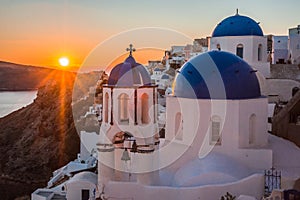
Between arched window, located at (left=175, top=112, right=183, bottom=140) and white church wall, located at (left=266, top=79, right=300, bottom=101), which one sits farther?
white church wall, located at (left=266, top=79, right=300, bottom=101)

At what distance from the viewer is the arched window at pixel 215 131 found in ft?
41.3

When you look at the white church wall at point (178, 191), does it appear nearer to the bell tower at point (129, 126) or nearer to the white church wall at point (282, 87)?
the bell tower at point (129, 126)

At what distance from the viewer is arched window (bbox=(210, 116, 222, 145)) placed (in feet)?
41.3

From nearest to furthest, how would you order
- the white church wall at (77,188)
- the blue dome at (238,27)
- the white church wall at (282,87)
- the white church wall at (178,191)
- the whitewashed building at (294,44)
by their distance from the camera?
the white church wall at (178,191) < the white church wall at (77,188) < the blue dome at (238,27) < the white church wall at (282,87) < the whitewashed building at (294,44)

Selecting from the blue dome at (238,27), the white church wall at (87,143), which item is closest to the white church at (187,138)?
the blue dome at (238,27)

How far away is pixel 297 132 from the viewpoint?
14.7 metres

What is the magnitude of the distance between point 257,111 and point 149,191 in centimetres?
418

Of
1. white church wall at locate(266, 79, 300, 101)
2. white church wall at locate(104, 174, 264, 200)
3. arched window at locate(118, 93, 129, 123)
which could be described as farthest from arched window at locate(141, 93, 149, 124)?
white church wall at locate(266, 79, 300, 101)


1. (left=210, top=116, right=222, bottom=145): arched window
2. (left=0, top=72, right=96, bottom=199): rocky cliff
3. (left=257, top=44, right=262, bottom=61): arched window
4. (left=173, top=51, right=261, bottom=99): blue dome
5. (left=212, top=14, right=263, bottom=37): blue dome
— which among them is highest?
(left=212, top=14, right=263, bottom=37): blue dome

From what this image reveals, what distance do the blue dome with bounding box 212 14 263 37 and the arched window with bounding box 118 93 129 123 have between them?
8.89m

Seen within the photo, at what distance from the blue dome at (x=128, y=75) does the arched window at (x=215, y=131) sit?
7.50 ft

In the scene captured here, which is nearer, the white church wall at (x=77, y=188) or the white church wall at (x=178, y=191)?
the white church wall at (x=178, y=191)

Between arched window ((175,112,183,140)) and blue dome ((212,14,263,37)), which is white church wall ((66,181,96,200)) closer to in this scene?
arched window ((175,112,183,140))

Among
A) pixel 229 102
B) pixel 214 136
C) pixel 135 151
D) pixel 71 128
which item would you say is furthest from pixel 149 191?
pixel 71 128
